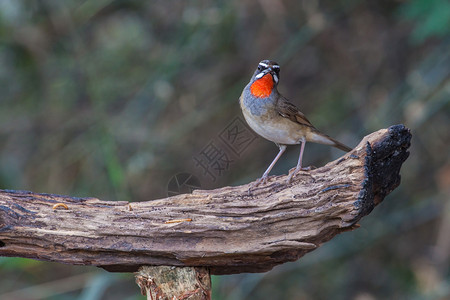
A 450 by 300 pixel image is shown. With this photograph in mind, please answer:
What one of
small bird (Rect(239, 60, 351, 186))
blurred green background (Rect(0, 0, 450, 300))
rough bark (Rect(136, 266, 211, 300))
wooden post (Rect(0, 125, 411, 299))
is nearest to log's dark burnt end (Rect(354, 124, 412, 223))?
wooden post (Rect(0, 125, 411, 299))

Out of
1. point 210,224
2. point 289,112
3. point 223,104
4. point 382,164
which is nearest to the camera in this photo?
point 210,224

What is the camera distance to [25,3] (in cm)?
712

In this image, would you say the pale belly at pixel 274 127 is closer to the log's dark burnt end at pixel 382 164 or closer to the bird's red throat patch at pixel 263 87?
the bird's red throat patch at pixel 263 87

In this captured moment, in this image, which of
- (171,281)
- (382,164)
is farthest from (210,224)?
(382,164)

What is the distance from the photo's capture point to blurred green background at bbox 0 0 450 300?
697 cm

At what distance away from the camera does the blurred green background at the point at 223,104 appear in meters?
6.97

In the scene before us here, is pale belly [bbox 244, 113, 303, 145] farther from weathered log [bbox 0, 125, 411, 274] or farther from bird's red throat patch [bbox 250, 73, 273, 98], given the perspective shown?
weathered log [bbox 0, 125, 411, 274]

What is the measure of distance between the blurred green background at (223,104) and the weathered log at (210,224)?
10.7 feet

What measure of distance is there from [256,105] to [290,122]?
0.87ft

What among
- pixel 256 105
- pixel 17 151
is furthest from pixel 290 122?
pixel 17 151

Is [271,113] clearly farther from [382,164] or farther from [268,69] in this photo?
[382,164]

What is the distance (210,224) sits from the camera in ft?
10.0

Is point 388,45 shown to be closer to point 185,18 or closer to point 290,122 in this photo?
point 185,18

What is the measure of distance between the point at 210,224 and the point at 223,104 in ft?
14.6
